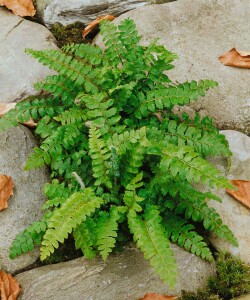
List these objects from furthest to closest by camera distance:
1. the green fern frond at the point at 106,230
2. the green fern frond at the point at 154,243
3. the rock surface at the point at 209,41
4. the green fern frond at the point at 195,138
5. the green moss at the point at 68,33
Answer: the green moss at the point at 68,33
the rock surface at the point at 209,41
the green fern frond at the point at 195,138
the green fern frond at the point at 106,230
the green fern frond at the point at 154,243

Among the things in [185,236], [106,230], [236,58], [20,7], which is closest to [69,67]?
[106,230]

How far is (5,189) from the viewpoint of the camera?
4.32 meters

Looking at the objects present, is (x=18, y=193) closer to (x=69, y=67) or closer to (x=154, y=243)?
(x=69, y=67)

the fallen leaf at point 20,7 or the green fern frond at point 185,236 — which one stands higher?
the fallen leaf at point 20,7

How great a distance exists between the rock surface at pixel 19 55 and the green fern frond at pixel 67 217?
1.80 meters

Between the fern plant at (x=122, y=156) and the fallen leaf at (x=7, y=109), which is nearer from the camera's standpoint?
the fern plant at (x=122, y=156)

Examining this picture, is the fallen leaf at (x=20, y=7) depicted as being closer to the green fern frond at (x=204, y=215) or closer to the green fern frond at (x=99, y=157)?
the green fern frond at (x=99, y=157)

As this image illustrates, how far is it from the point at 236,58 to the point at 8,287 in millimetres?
3510

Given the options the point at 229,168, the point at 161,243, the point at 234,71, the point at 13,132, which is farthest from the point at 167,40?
the point at 161,243

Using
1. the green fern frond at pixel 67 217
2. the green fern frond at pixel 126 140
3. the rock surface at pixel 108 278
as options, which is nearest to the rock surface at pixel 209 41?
the green fern frond at pixel 126 140

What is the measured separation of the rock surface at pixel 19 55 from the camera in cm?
510

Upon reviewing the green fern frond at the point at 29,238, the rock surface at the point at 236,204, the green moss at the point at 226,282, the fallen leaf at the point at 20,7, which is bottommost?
the green moss at the point at 226,282

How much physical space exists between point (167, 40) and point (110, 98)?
147cm

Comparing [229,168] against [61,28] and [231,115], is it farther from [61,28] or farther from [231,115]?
[61,28]
